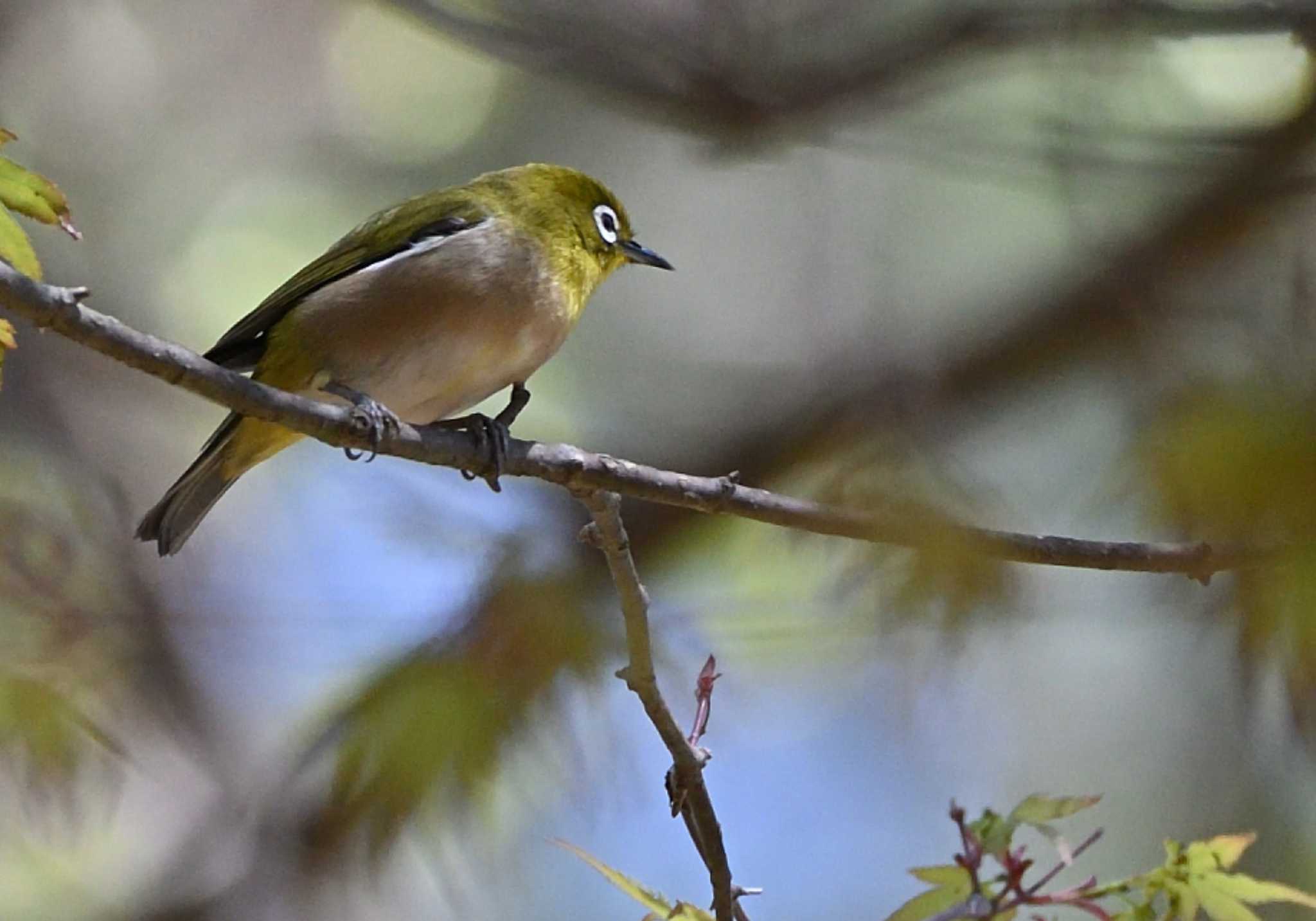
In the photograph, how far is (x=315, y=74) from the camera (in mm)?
8508

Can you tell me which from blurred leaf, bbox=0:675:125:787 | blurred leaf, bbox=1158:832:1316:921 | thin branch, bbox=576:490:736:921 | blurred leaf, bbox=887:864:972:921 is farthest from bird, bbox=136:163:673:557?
blurred leaf, bbox=1158:832:1316:921

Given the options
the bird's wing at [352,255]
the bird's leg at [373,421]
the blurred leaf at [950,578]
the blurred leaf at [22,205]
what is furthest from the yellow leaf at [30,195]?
the bird's wing at [352,255]

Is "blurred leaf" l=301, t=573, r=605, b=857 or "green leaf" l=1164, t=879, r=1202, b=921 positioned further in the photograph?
"blurred leaf" l=301, t=573, r=605, b=857

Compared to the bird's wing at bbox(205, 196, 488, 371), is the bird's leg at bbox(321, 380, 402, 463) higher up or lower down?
lower down

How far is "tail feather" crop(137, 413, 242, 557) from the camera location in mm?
3777

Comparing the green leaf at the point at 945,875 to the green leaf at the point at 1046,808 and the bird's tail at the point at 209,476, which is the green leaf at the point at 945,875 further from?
the bird's tail at the point at 209,476

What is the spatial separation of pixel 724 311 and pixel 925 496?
205 inches

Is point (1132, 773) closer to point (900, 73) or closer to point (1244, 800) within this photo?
point (1244, 800)

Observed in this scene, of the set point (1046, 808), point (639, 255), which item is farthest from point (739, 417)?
point (1046, 808)

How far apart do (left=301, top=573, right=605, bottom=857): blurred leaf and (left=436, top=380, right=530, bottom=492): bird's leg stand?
58 cm

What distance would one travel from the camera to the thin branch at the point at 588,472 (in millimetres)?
2246

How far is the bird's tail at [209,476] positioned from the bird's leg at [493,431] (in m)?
0.44

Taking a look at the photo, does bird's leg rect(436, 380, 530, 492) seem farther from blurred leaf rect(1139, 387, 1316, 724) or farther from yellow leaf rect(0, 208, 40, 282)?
blurred leaf rect(1139, 387, 1316, 724)

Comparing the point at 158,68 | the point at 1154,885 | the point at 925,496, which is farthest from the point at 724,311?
the point at 1154,885
